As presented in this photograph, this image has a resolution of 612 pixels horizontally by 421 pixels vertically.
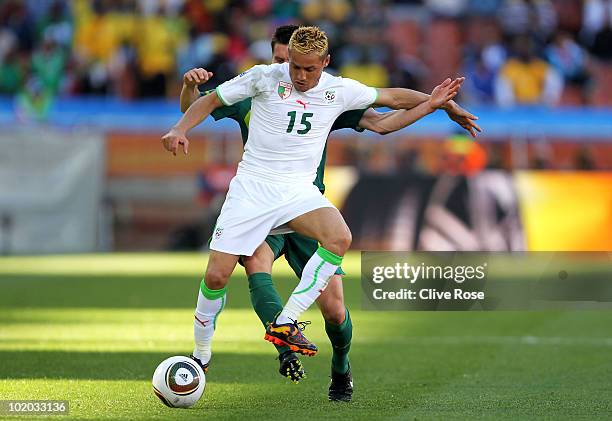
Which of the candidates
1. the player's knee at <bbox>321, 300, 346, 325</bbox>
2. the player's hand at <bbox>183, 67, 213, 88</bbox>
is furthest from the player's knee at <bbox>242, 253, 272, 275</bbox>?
the player's hand at <bbox>183, 67, 213, 88</bbox>

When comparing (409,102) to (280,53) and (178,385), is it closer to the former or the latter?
(280,53)

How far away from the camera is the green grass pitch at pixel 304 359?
723 centimetres

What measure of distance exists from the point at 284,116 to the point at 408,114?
751 millimetres

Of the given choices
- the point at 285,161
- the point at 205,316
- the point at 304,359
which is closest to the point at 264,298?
the point at 205,316

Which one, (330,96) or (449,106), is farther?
(449,106)

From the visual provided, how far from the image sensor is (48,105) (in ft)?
81.4

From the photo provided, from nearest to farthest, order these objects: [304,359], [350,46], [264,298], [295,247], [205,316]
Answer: [264,298], [205,316], [295,247], [304,359], [350,46]

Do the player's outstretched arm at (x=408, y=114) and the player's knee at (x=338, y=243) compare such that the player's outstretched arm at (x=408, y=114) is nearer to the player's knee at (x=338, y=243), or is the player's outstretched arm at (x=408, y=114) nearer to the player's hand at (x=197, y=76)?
the player's knee at (x=338, y=243)

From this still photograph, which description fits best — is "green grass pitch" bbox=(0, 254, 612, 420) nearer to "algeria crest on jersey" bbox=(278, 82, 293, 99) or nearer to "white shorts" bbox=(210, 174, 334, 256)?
"white shorts" bbox=(210, 174, 334, 256)

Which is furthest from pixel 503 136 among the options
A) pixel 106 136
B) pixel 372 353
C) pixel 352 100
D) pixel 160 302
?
pixel 352 100

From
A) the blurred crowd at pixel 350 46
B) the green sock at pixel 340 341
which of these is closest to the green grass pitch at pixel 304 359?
the green sock at pixel 340 341

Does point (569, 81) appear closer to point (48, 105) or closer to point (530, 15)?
point (530, 15)

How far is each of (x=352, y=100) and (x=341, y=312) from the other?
121 centimetres

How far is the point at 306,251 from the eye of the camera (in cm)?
772
